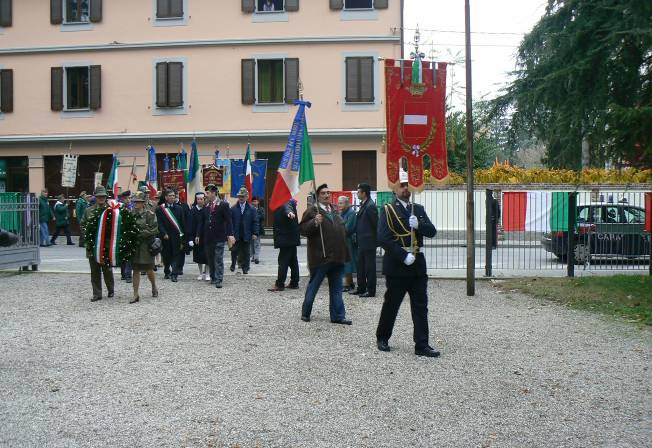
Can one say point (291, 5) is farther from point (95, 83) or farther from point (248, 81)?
point (95, 83)

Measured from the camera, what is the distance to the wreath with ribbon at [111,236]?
12.9 metres

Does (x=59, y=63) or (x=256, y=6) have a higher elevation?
(x=256, y=6)

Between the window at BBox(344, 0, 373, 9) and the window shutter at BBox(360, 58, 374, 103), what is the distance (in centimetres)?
216

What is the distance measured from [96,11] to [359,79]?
11642 millimetres

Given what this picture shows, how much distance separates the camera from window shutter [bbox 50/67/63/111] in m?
33.0

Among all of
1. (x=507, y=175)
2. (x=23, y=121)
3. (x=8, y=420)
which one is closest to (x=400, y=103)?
(x=8, y=420)

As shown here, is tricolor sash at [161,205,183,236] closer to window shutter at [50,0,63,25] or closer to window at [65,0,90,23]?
window at [65,0,90,23]

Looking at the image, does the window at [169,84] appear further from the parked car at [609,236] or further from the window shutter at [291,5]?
the parked car at [609,236]

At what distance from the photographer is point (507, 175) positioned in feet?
105

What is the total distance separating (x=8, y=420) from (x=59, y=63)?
29323mm

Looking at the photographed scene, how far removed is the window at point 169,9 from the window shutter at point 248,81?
3463mm

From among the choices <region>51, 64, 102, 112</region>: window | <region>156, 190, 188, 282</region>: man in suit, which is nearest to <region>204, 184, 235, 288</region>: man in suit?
<region>156, 190, 188, 282</region>: man in suit

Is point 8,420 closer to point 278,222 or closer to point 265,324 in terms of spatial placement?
point 265,324

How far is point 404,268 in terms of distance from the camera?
9.05 metres
